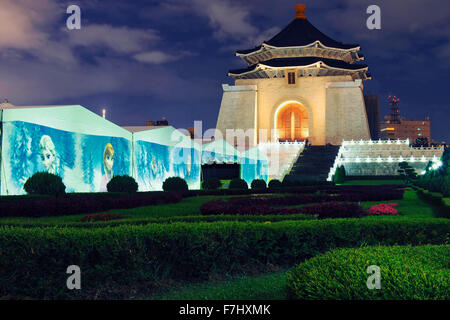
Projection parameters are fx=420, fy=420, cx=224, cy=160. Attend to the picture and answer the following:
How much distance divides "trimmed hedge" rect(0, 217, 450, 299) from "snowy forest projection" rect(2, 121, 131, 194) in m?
7.45

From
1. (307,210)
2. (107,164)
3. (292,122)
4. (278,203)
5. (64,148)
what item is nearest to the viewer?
(307,210)

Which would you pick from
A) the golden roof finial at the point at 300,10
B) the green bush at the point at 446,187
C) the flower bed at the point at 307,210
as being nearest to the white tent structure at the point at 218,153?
the green bush at the point at 446,187

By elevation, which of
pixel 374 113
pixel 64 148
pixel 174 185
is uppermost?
pixel 374 113

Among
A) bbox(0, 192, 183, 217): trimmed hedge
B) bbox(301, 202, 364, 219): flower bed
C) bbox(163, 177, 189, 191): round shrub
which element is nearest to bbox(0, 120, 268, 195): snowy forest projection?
bbox(163, 177, 189, 191): round shrub

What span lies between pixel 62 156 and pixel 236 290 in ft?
35.0

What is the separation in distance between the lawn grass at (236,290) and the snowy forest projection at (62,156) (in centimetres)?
880

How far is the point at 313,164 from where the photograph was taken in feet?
105

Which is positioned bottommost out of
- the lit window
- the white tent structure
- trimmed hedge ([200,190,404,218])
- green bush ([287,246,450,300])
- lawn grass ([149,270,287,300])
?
lawn grass ([149,270,287,300])

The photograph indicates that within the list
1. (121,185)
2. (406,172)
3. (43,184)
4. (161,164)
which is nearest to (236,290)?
(43,184)

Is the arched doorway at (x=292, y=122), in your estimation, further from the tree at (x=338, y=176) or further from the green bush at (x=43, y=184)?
the green bush at (x=43, y=184)

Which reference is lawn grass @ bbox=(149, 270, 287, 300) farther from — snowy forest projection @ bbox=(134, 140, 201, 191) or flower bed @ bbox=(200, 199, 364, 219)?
snowy forest projection @ bbox=(134, 140, 201, 191)

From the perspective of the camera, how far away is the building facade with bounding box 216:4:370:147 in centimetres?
4428

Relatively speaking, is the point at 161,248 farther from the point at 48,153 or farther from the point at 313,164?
the point at 313,164
